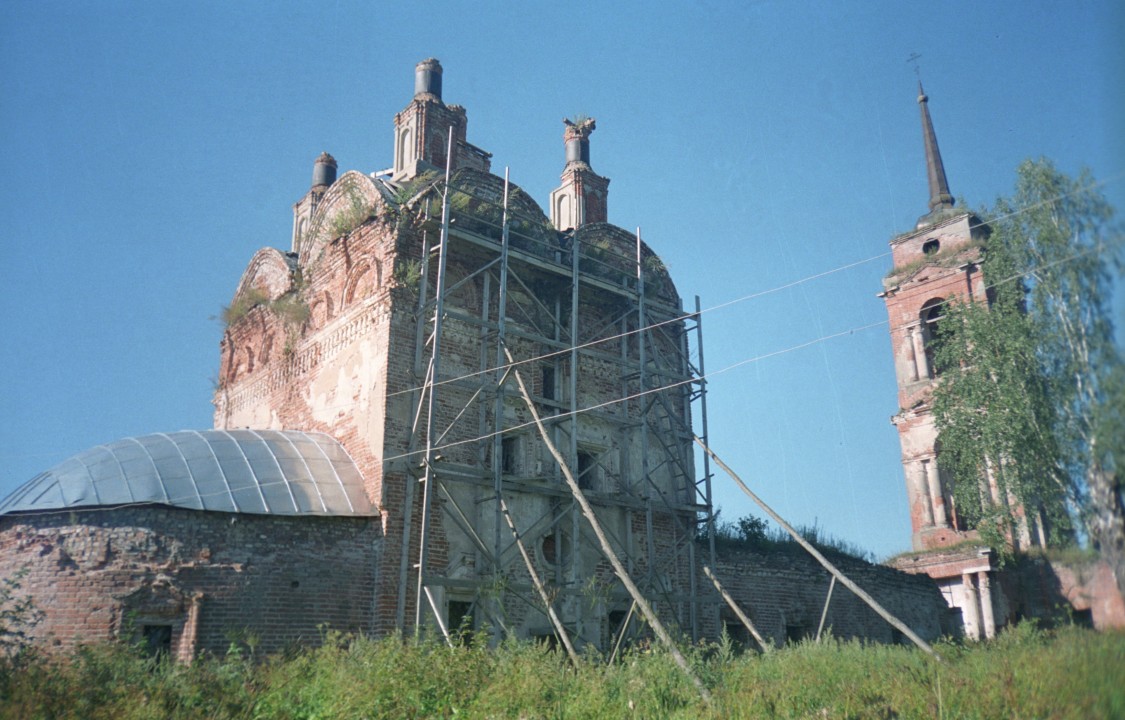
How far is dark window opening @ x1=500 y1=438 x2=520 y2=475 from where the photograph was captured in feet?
44.4

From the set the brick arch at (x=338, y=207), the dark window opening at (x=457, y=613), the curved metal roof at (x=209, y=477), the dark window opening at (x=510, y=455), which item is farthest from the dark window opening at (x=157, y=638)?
the brick arch at (x=338, y=207)

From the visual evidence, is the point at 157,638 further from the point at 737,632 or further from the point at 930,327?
the point at 930,327

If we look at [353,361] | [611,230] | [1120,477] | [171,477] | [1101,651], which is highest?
[611,230]

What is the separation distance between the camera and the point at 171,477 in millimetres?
10977

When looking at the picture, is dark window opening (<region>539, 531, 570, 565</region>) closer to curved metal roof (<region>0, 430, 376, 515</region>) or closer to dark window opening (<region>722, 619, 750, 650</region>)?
curved metal roof (<region>0, 430, 376, 515</region>)

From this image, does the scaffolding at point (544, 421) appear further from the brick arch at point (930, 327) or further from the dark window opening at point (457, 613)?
the brick arch at point (930, 327)

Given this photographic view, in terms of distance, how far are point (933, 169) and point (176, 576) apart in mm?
21694

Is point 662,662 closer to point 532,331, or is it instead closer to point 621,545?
point 621,545

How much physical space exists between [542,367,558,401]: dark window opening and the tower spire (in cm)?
1338

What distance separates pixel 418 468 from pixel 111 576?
4012 mm

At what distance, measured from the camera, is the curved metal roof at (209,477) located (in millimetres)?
10516

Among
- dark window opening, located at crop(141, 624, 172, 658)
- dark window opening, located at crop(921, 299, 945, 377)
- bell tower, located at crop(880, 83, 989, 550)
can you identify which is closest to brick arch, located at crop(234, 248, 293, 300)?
dark window opening, located at crop(141, 624, 172, 658)

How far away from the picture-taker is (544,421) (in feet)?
44.7

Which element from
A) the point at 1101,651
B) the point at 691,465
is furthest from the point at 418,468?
the point at 1101,651
